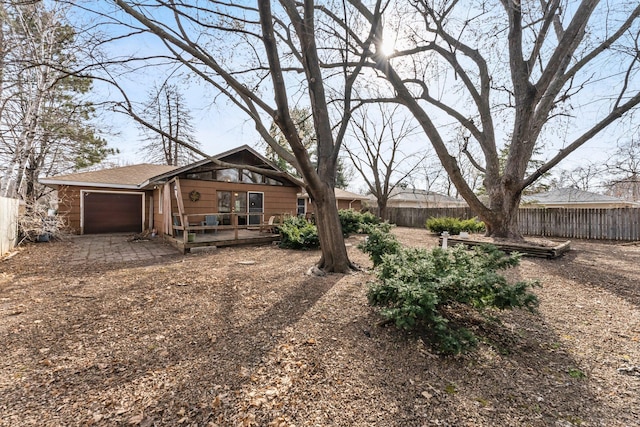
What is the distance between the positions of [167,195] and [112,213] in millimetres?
4260

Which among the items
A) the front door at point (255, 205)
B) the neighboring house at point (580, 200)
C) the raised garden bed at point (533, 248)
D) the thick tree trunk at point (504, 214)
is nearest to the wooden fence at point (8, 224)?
the front door at point (255, 205)

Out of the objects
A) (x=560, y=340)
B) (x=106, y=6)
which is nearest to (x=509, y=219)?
(x=560, y=340)

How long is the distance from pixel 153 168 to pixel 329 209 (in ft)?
46.2

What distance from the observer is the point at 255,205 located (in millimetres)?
12266

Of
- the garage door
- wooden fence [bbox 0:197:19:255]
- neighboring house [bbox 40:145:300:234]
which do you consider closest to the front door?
neighboring house [bbox 40:145:300:234]

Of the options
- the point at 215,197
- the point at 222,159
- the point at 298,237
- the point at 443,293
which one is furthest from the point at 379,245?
the point at 215,197

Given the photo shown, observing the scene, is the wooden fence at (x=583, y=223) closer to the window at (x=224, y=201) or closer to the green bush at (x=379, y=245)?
the green bush at (x=379, y=245)

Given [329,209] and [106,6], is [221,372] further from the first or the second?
[106,6]

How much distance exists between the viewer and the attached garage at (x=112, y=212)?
37.2 feet

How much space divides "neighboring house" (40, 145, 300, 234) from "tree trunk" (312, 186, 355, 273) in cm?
517

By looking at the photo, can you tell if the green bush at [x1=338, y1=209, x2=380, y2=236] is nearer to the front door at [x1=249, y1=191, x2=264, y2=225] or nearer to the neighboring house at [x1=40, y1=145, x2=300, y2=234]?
the neighboring house at [x1=40, y1=145, x2=300, y2=234]

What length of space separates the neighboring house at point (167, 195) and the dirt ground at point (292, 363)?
255 inches

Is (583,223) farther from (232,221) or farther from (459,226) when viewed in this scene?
(232,221)

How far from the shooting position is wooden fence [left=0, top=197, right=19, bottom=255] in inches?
256
